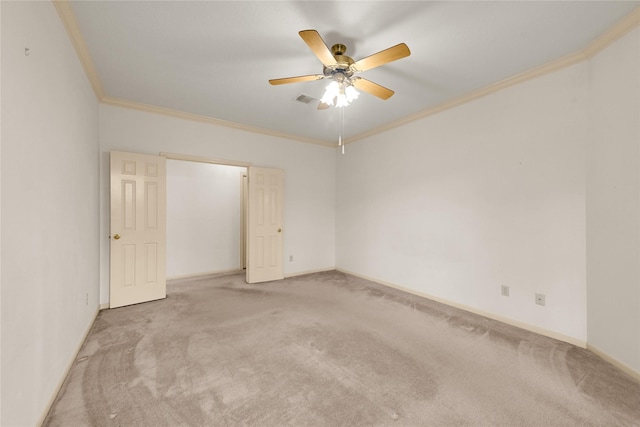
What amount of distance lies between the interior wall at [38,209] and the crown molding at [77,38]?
0.09 metres

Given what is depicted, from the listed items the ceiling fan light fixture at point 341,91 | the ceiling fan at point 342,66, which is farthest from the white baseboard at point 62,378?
the ceiling fan light fixture at point 341,91

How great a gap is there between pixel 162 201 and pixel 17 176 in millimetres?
2515

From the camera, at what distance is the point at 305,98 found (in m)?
3.40

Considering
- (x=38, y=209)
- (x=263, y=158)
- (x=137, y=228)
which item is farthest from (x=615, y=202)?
(x=137, y=228)

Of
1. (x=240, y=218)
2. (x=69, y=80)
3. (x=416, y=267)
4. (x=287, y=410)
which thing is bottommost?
(x=287, y=410)

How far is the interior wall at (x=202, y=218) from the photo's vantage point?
16.2ft

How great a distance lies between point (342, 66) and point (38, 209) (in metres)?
2.30

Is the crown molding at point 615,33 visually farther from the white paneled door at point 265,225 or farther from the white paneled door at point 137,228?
the white paneled door at point 137,228

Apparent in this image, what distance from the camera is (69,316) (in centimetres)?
205

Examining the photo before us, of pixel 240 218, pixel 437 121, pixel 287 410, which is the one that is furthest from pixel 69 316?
pixel 437 121

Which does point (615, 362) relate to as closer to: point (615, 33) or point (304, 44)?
point (615, 33)

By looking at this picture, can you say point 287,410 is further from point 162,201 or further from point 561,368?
point 162,201

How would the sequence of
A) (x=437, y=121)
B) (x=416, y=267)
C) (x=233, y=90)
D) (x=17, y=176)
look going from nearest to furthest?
(x=17, y=176) < (x=233, y=90) < (x=437, y=121) < (x=416, y=267)

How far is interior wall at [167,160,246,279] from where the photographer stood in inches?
194
